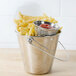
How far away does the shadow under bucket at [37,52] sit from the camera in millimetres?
865

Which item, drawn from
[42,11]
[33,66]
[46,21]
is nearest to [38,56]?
[33,66]

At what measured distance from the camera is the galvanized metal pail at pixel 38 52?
34.0 inches

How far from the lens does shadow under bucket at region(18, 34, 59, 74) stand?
2.84 ft

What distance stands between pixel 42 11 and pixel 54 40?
1.30ft

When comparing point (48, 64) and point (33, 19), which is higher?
point (33, 19)

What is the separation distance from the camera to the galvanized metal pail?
0.86 m

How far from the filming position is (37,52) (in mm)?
880

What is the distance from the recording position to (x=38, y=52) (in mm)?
880

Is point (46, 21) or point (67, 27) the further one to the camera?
point (67, 27)

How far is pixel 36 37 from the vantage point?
0.85 meters

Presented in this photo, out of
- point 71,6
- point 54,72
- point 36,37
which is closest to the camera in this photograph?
point 36,37

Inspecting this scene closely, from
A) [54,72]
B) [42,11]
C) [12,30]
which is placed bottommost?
[54,72]

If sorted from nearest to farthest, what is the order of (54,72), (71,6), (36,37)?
1. (36,37)
2. (54,72)
3. (71,6)

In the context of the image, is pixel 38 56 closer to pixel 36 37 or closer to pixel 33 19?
pixel 36 37
